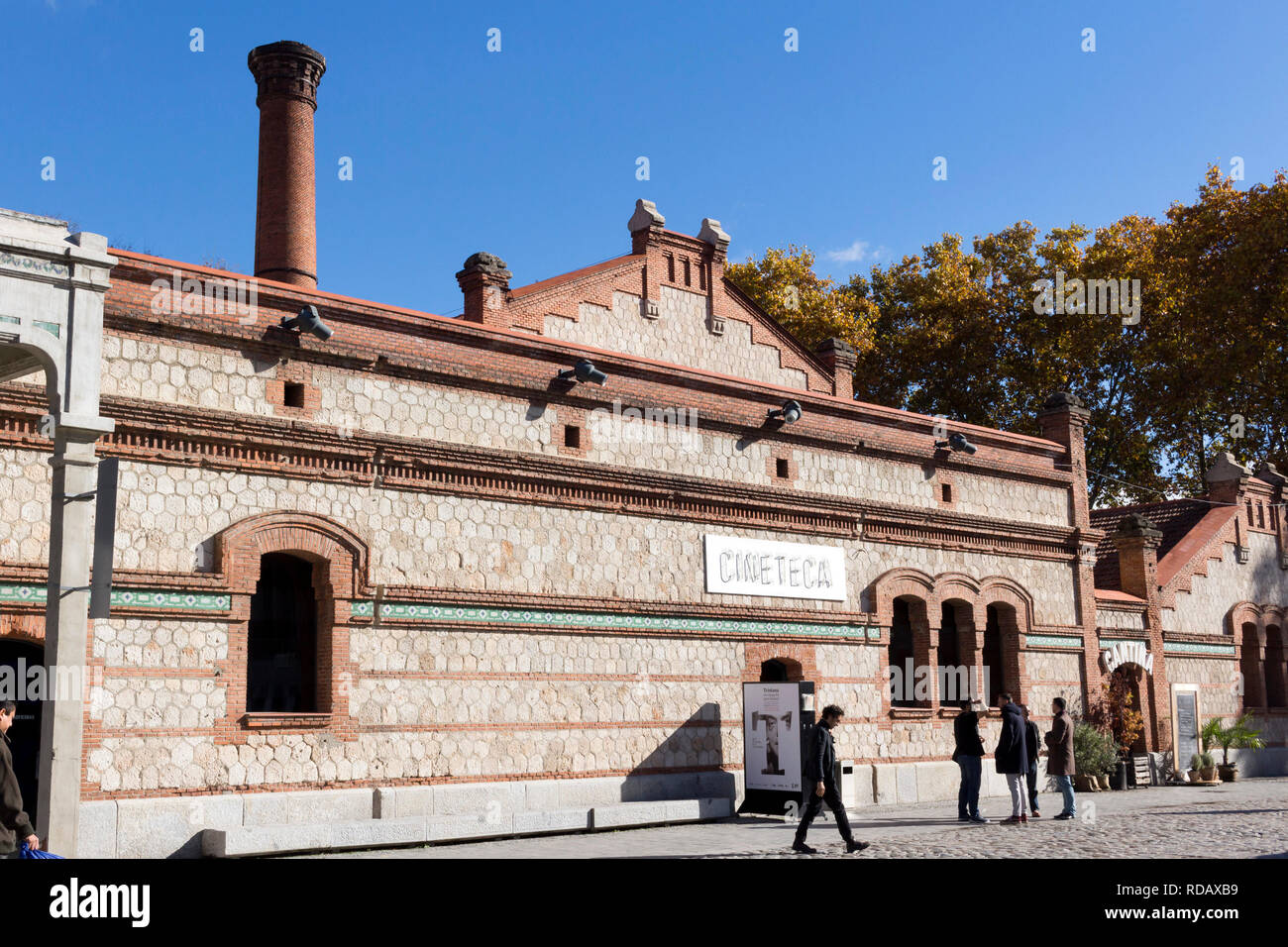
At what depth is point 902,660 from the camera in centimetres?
2195

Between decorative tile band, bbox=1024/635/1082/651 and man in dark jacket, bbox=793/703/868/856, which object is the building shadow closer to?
man in dark jacket, bbox=793/703/868/856

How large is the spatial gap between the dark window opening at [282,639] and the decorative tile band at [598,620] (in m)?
0.70

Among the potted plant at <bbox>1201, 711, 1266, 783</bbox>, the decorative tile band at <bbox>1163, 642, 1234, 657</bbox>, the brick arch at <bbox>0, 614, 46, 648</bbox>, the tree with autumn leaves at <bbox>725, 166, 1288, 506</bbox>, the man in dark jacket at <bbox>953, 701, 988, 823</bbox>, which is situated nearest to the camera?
the brick arch at <bbox>0, 614, 46, 648</bbox>

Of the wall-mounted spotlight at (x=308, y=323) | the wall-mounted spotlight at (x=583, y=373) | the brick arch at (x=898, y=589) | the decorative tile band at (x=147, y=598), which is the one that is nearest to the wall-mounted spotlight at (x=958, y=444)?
the brick arch at (x=898, y=589)

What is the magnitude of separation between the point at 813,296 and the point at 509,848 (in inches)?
1061

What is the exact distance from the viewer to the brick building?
1387 cm

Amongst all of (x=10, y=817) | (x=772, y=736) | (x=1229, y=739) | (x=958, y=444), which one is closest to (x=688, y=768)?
(x=772, y=736)

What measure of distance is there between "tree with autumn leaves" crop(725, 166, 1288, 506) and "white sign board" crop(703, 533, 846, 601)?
1798cm

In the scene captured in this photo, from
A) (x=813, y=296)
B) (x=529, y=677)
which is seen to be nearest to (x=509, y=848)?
(x=529, y=677)

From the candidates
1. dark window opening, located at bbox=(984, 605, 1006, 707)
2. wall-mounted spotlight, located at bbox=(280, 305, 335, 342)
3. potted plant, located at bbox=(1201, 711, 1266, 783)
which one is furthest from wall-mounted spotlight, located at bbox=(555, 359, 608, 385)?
potted plant, located at bbox=(1201, 711, 1266, 783)

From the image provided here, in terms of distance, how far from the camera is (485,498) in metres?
16.8

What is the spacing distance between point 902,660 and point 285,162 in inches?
548

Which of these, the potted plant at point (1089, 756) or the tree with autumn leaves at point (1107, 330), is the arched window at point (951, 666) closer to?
the potted plant at point (1089, 756)
